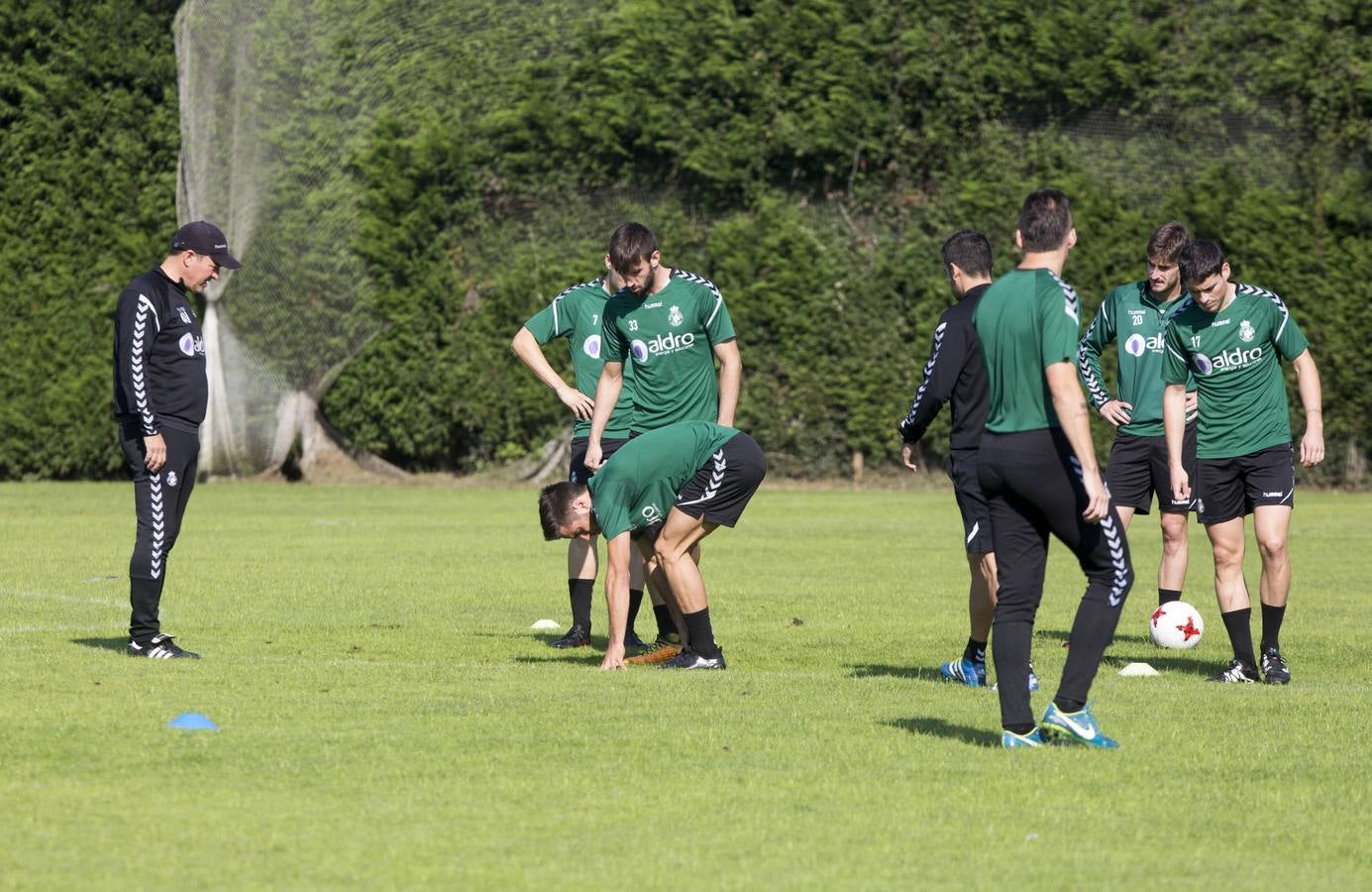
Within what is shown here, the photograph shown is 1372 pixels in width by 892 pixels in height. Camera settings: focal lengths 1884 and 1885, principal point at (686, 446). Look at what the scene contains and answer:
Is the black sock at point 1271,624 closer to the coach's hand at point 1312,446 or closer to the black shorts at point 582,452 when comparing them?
the coach's hand at point 1312,446

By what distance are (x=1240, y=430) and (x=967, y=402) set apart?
154 cm

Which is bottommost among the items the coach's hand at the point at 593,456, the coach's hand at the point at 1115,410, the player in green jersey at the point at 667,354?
the coach's hand at the point at 593,456

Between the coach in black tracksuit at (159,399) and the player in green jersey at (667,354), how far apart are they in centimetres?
203

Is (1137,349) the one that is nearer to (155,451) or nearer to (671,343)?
(671,343)

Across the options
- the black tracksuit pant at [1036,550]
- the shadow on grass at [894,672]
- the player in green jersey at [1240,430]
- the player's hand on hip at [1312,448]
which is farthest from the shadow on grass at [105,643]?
the player's hand on hip at [1312,448]

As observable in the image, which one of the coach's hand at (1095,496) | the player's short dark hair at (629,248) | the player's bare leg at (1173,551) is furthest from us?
the player's bare leg at (1173,551)

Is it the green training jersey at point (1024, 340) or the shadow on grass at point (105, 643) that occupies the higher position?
the green training jersey at point (1024, 340)

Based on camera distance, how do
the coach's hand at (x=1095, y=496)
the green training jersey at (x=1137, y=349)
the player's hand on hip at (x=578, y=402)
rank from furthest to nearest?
the green training jersey at (x=1137, y=349) → the player's hand on hip at (x=578, y=402) → the coach's hand at (x=1095, y=496)

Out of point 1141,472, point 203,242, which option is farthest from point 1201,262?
point 203,242

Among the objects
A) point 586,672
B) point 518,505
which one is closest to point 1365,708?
point 586,672

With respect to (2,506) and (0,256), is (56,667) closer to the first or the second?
(2,506)

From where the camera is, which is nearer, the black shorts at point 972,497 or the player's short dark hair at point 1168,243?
the black shorts at point 972,497

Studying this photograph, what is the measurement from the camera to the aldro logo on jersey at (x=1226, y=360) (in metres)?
9.35

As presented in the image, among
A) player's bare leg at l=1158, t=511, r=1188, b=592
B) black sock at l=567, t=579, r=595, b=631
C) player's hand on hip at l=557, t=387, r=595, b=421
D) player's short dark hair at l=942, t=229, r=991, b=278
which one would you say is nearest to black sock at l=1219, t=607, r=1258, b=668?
player's bare leg at l=1158, t=511, r=1188, b=592
